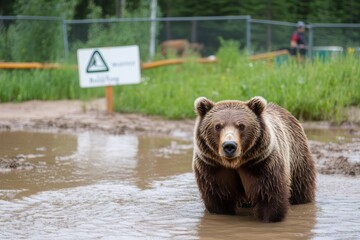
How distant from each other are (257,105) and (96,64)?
333 inches

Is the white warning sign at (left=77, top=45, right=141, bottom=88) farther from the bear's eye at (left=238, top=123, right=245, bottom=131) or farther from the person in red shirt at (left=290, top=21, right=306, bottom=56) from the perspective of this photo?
the bear's eye at (left=238, top=123, right=245, bottom=131)

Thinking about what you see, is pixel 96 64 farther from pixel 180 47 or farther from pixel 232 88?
pixel 180 47

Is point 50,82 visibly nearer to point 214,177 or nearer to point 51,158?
point 51,158

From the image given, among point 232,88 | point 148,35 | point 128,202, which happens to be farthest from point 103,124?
point 148,35

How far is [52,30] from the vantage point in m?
18.4

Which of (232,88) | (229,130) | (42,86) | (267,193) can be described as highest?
(229,130)

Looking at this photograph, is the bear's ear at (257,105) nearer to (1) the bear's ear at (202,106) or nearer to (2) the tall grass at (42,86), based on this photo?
(1) the bear's ear at (202,106)

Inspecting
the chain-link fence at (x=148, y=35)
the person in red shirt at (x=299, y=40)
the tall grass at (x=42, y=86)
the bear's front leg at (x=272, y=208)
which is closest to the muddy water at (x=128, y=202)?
the bear's front leg at (x=272, y=208)

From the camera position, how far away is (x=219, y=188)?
21.0 feet

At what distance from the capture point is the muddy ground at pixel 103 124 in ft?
31.3

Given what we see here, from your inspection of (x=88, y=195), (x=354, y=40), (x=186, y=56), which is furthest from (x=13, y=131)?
(x=354, y=40)

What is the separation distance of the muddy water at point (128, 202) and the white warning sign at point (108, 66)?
12.6 ft

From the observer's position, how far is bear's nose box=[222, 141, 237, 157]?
585 centimetres

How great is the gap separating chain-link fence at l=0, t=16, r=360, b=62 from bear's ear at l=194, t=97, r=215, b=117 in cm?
1146
